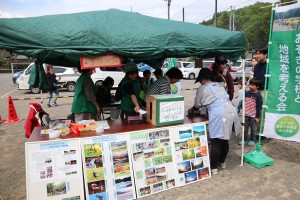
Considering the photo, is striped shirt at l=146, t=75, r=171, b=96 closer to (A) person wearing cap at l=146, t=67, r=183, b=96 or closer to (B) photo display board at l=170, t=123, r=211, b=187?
(A) person wearing cap at l=146, t=67, r=183, b=96

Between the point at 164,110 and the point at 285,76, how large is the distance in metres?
2.10

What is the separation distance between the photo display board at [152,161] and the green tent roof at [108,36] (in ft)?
3.80

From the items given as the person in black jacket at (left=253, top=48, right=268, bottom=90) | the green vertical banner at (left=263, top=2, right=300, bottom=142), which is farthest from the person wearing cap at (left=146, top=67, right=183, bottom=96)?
the person in black jacket at (left=253, top=48, right=268, bottom=90)

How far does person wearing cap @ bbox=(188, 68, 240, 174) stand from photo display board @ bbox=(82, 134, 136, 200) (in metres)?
1.40

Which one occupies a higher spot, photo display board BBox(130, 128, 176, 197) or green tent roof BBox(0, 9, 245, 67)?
green tent roof BBox(0, 9, 245, 67)

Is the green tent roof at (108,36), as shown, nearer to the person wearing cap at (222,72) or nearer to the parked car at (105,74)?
the person wearing cap at (222,72)

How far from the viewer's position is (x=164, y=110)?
10.9 ft

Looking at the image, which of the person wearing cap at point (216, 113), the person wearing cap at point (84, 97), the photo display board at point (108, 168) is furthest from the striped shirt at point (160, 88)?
the person wearing cap at point (84, 97)

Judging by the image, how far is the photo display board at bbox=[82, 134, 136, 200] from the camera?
2910mm

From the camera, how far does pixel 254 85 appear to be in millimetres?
4719

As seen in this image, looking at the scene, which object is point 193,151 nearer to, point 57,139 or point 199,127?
point 199,127

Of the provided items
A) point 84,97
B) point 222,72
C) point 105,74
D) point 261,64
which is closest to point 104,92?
point 84,97

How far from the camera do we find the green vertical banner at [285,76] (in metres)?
3.55

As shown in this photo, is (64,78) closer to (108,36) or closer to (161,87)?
(161,87)
